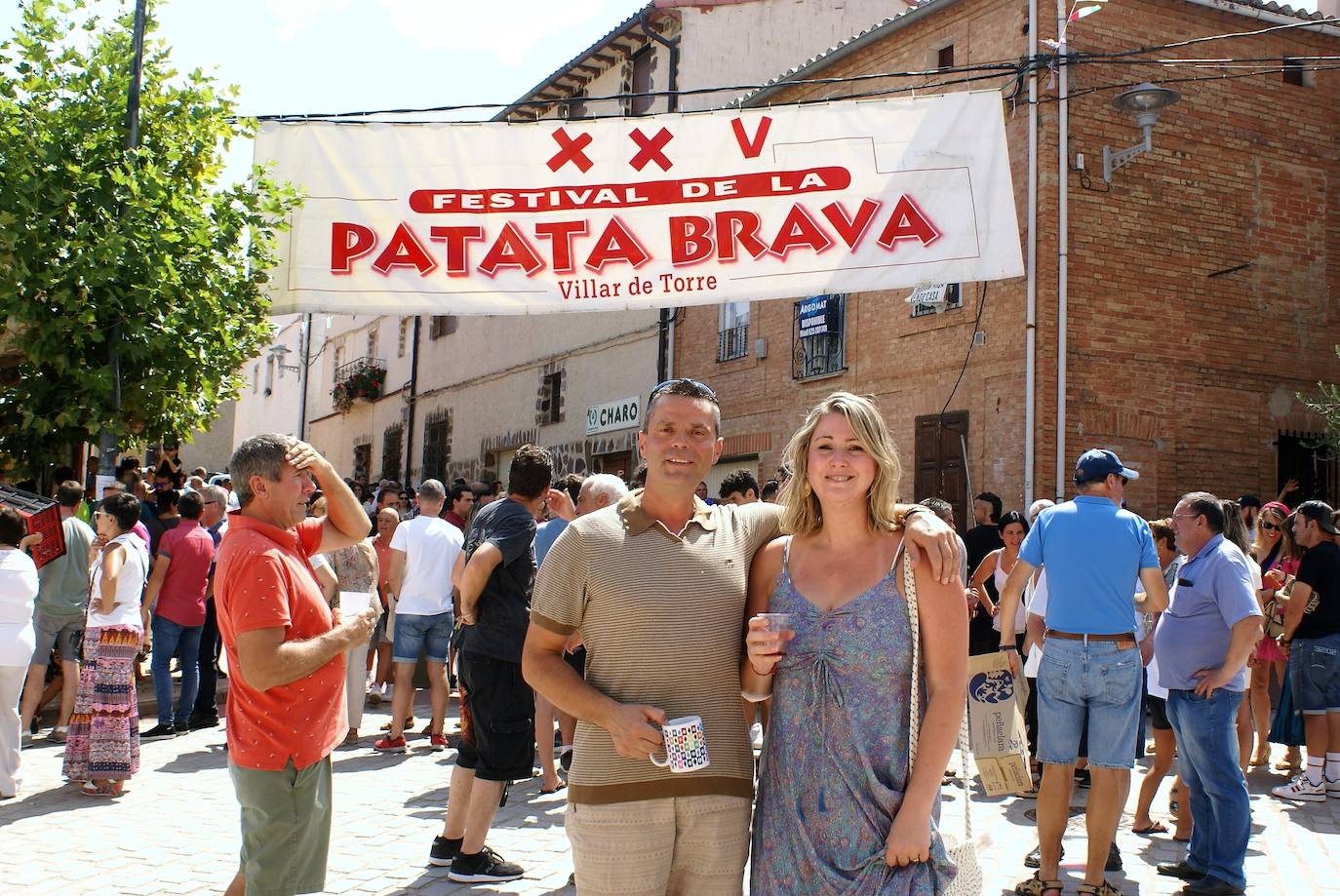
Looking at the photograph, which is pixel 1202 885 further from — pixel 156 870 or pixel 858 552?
pixel 156 870

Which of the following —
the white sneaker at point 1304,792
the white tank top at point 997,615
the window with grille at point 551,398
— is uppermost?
the window with grille at point 551,398

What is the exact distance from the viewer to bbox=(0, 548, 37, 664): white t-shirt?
6973 millimetres

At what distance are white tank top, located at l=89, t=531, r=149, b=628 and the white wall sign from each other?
507 inches

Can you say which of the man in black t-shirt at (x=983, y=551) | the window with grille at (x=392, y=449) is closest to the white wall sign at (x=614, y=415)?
the window with grille at (x=392, y=449)

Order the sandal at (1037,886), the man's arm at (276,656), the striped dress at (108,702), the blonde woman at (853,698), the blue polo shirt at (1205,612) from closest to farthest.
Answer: the blonde woman at (853,698) → the man's arm at (276,656) → the sandal at (1037,886) → the blue polo shirt at (1205,612) → the striped dress at (108,702)

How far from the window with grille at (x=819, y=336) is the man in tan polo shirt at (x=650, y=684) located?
45.3ft

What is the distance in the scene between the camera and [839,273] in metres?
8.77

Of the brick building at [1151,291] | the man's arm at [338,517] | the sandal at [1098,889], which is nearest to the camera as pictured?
the man's arm at [338,517]

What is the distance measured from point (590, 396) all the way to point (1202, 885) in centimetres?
1779

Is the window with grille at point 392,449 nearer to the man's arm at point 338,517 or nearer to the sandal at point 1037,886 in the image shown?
the sandal at point 1037,886

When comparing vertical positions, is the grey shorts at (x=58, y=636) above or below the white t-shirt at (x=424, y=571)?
below

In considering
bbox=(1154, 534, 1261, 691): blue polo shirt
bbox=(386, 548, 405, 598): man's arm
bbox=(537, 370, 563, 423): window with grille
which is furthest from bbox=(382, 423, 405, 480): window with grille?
bbox=(1154, 534, 1261, 691): blue polo shirt

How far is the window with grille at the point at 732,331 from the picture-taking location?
18.7 metres

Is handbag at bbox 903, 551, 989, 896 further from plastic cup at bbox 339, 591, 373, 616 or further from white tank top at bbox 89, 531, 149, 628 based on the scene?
white tank top at bbox 89, 531, 149, 628
